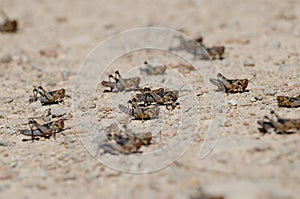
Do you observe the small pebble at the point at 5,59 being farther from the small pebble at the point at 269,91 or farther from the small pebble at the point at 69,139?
the small pebble at the point at 269,91

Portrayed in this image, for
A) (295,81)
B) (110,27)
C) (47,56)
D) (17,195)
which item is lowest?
(17,195)

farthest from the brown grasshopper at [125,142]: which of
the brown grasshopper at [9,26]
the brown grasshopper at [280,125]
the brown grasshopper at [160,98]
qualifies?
the brown grasshopper at [9,26]

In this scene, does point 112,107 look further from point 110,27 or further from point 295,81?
point 110,27

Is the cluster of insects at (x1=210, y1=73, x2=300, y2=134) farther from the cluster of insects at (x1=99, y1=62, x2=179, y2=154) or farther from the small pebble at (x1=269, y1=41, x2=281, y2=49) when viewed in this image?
the small pebble at (x1=269, y1=41, x2=281, y2=49)

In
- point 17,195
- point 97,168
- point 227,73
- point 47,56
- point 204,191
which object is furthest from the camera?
point 47,56

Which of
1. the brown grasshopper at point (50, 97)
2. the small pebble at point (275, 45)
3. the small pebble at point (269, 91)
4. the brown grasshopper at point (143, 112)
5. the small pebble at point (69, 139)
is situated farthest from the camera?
the small pebble at point (275, 45)

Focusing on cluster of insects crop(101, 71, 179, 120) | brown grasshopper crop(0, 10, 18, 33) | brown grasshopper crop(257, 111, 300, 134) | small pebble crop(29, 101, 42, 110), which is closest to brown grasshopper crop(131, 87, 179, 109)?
cluster of insects crop(101, 71, 179, 120)

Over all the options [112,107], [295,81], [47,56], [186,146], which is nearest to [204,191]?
[186,146]
